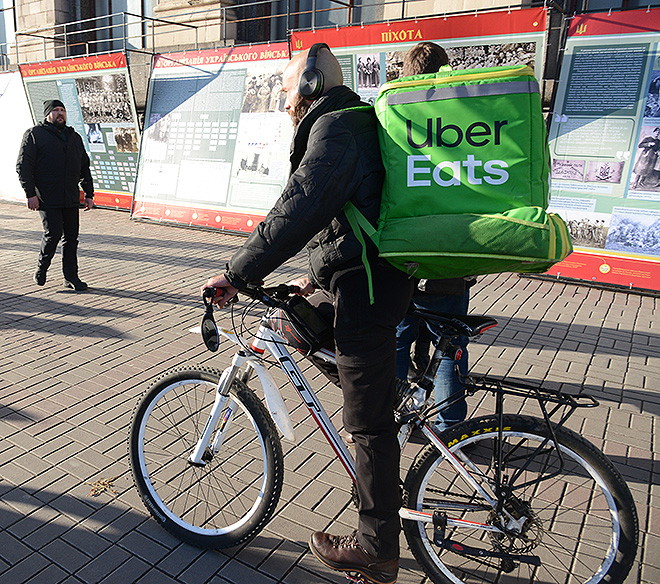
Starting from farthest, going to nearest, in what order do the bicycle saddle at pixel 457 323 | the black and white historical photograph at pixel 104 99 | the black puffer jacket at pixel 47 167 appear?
1. the black and white historical photograph at pixel 104 99
2. the black puffer jacket at pixel 47 167
3. the bicycle saddle at pixel 457 323

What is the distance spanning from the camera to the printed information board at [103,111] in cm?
1195

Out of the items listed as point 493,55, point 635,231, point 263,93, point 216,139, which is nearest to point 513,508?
point 635,231

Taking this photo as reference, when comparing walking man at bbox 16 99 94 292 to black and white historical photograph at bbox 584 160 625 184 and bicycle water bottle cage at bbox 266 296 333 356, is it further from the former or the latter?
black and white historical photograph at bbox 584 160 625 184

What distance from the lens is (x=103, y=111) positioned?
40.7 feet

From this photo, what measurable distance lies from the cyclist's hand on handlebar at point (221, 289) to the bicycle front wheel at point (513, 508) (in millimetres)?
985

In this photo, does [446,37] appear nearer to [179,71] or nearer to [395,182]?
[179,71]

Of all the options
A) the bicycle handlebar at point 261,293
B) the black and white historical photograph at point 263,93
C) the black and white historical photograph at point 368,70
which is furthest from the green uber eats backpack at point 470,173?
the black and white historical photograph at point 263,93

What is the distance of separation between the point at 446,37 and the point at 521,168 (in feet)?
21.7

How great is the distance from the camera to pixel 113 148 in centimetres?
1243

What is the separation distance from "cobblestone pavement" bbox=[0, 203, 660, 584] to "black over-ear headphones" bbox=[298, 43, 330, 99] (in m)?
1.99

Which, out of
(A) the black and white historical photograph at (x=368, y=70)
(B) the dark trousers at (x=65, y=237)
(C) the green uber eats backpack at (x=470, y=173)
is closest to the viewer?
(C) the green uber eats backpack at (x=470, y=173)

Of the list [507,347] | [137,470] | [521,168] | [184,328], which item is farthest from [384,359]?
[184,328]

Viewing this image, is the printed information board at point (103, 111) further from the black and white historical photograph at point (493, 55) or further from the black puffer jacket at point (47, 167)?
the black and white historical photograph at point (493, 55)

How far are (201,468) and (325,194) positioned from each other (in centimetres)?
162
